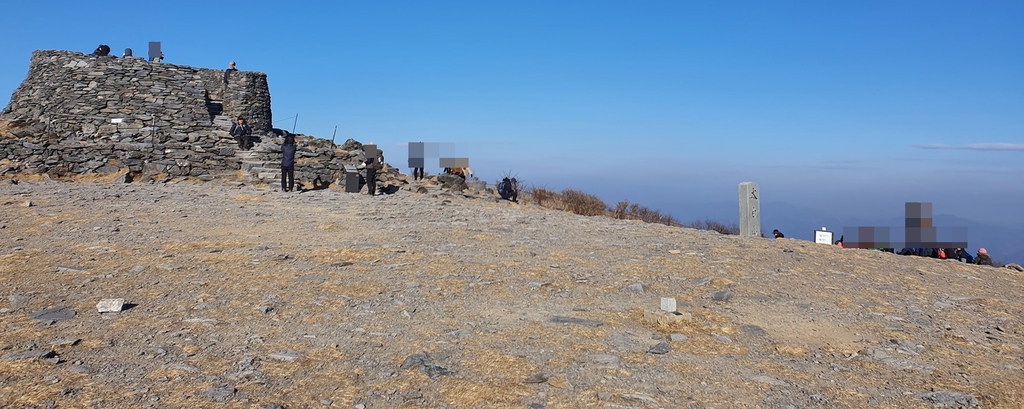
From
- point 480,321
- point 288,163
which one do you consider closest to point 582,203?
point 288,163

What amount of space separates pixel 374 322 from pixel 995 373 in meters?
4.67

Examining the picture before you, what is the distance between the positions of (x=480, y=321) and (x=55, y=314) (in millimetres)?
3550

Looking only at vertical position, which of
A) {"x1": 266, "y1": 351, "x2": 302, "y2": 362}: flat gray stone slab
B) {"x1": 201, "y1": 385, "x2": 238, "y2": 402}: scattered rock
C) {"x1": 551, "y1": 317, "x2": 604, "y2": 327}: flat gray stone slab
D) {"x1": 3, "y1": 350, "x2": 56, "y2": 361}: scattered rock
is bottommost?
{"x1": 201, "y1": 385, "x2": 238, "y2": 402}: scattered rock

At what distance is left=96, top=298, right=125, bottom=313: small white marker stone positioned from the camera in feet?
18.4

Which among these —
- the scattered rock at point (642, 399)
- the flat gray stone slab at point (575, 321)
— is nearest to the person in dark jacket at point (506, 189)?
the flat gray stone slab at point (575, 321)

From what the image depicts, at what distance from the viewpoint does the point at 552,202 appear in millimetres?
24531

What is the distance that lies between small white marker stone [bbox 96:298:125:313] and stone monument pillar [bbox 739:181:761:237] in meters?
10.7

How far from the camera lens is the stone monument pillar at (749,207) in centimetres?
1295

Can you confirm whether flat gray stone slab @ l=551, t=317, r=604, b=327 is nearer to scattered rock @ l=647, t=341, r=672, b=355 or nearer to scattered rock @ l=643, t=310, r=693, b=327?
scattered rock @ l=643, t=310, r=693, b=327

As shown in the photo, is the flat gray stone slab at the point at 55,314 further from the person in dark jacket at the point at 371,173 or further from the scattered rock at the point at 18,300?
the person in dark jacket at the point at 371,173

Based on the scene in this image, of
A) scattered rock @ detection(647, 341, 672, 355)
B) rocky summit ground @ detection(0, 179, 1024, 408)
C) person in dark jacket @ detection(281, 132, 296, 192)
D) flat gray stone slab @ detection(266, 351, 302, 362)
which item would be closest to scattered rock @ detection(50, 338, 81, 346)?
rocky summit ground @ detection(0, 179, 1024, 408)

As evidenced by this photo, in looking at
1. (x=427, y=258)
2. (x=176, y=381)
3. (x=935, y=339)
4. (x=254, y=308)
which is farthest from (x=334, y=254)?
(x=935, y=339)

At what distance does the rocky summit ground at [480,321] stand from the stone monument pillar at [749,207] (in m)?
2.55

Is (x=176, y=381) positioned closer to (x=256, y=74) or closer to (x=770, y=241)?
(x=770, y=241)
